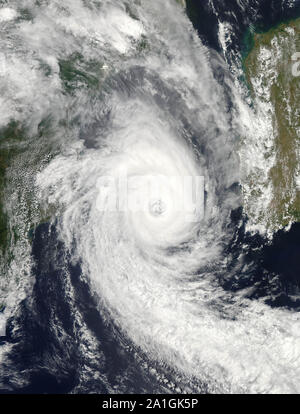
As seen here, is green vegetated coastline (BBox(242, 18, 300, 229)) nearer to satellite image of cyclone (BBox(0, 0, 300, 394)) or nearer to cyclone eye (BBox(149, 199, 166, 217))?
satellite image of cyclone (BBox(0, 0, 300, 394))

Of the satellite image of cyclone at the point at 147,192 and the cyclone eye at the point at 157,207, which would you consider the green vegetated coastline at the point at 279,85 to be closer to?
the satellite image of cyclone at the point at 147,192

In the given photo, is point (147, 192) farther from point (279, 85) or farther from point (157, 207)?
point (279, 85)

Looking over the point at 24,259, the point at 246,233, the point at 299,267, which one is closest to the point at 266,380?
the point at 299,267

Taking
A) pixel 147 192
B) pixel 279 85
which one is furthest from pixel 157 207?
pixel 279 85

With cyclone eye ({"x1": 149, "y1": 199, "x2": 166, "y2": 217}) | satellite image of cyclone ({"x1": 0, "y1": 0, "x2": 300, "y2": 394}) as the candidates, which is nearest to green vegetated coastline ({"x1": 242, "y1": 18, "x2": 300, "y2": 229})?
satellite image of cyclone ({"x1": 0, "y1": 0, "x2": 300, "y2": 394})

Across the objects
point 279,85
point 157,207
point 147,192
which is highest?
point 279,85

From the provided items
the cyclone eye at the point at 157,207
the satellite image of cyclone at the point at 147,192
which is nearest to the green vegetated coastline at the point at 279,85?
the satellite image of cyclone at the point at 147,192

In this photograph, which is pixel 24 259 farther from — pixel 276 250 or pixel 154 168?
pixel 276 250
